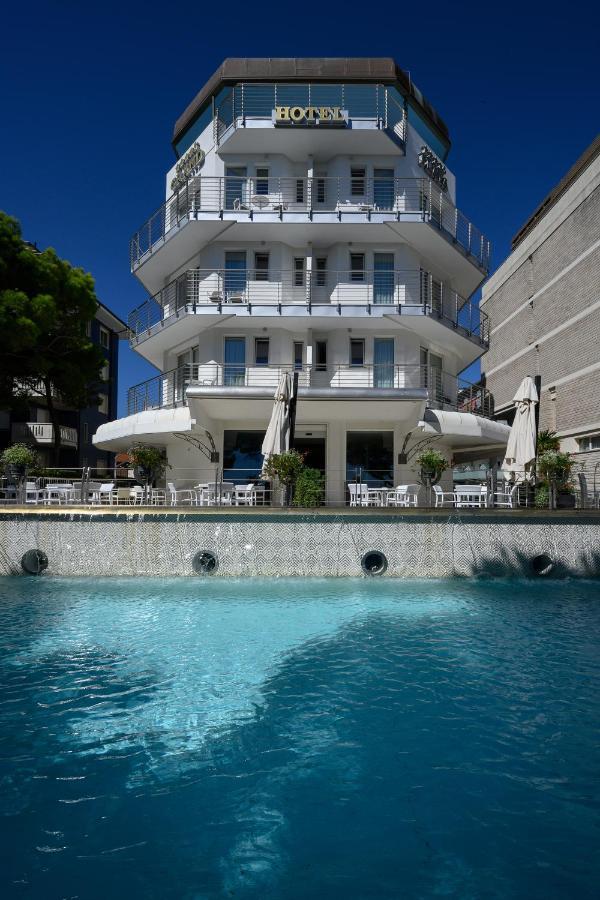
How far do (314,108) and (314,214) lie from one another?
4022 mm

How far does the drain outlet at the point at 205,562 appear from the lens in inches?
629

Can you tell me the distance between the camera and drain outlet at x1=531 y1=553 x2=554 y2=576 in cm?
1605

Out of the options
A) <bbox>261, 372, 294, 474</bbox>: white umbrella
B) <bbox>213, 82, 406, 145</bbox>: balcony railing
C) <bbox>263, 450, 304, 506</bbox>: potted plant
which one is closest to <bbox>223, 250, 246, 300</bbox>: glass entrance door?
<bbox>213, 82, 406, 145</bbox>: balcony railing

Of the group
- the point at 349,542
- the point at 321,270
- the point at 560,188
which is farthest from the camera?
the point at 560,188

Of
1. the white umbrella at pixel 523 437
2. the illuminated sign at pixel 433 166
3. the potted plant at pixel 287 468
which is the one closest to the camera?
the potted plant at pixel 287 468

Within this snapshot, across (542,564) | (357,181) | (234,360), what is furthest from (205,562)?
(357,181)

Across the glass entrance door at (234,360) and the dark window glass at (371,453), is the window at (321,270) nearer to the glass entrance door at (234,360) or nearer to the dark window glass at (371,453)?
the glass entrance door at (234,360)

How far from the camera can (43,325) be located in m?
28.5

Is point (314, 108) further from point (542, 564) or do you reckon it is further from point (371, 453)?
point (542, 564)

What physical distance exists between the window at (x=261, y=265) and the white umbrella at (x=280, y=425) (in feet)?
23.5

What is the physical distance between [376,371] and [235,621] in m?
14.2

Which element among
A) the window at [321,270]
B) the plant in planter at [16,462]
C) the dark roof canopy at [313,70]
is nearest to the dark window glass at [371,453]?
the window at [321,270]

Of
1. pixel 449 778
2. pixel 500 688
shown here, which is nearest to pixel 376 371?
pixel 500 688

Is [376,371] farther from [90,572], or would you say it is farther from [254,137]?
[90,572]
